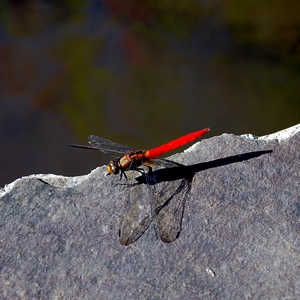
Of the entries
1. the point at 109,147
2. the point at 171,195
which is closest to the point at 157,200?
the point at 171,195

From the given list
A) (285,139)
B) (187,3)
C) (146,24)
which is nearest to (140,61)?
(146,24)

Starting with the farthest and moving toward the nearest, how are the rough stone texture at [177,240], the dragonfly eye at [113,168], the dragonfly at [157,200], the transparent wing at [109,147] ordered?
the transparent wing at [109,147], the dragonfly eye at [113,168], the dragonfly at [157,200], the rough stone texture at [177,240]

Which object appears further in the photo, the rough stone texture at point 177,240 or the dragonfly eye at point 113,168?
the dragonfly eye at point 113,168

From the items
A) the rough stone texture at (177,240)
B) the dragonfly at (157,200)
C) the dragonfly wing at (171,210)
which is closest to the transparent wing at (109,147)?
the dragonfly at (157,200)

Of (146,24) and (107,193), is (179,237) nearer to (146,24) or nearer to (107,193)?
(107,193)

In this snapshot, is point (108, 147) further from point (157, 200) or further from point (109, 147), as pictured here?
point (157, 200)

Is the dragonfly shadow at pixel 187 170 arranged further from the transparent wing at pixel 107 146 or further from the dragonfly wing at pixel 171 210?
the transparent wing at pixel 107 146

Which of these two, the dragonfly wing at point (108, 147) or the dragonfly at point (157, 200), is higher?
the dragonfly wing at point (108, 147)
